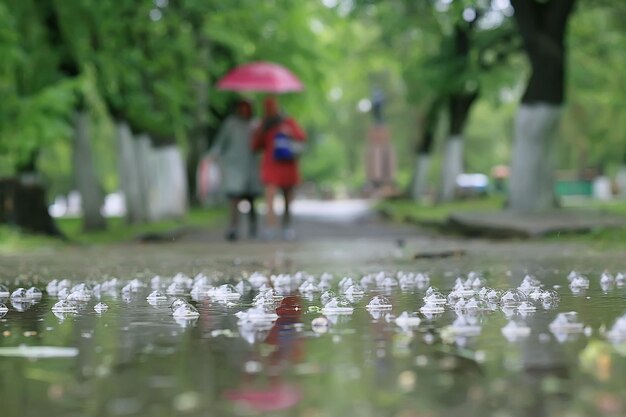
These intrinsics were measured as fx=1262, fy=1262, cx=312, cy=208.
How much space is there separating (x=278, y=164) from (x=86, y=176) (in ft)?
28.1

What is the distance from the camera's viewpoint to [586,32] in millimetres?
38406

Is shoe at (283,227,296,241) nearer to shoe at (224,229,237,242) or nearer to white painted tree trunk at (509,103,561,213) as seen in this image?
shoe at (224,229,237,242)

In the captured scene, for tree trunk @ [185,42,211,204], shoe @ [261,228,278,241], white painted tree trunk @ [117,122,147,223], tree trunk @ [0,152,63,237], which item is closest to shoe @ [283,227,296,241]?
shoe @ [261,228,278,241]

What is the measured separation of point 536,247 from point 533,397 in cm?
1174

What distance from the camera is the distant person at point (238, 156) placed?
21469mm

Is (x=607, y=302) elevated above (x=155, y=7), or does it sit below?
below

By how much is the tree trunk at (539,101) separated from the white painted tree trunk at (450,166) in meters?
18.2

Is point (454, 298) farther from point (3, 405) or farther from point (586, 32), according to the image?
point (586, 32)

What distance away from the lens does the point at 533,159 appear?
76.4ft

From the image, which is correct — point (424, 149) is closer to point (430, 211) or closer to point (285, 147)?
point (430, 211)

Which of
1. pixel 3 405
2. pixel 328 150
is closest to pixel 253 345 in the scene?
pixel 3 405

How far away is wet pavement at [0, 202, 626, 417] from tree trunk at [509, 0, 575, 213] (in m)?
12.9

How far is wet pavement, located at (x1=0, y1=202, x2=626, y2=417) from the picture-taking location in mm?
4020

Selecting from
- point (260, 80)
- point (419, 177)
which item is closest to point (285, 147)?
point (260, 80)
